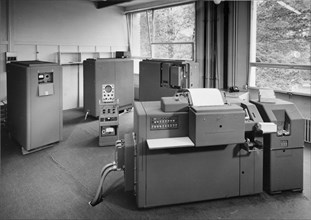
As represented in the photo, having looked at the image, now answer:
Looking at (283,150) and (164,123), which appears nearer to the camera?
(164,123)

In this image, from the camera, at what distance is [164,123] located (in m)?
2.53

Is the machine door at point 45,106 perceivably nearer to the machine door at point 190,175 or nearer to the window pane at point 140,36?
the machine door at point 190,175

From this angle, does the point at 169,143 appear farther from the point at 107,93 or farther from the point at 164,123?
the point at 107,93

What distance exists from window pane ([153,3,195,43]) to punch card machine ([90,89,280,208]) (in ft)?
13.6

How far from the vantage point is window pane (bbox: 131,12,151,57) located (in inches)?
310

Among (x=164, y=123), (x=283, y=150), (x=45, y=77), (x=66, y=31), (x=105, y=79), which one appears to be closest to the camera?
(x=164, y=123)

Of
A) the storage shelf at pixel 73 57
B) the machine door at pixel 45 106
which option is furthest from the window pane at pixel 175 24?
the machine door at pixel 45 106

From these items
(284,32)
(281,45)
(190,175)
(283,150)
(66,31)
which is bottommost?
(190,175)

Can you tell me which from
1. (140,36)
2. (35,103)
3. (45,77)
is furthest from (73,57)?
(35,103)

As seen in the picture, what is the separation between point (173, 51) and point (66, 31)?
8.90 feet

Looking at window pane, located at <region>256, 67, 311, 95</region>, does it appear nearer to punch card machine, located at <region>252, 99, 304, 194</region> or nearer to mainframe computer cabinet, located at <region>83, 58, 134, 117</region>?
punch card machine, located at <region>252, 99, 304, 194</region>

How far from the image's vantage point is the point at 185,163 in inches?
103

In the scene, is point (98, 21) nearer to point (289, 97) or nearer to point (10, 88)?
point (10, 88)

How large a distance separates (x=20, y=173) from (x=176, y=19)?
5.07 m
